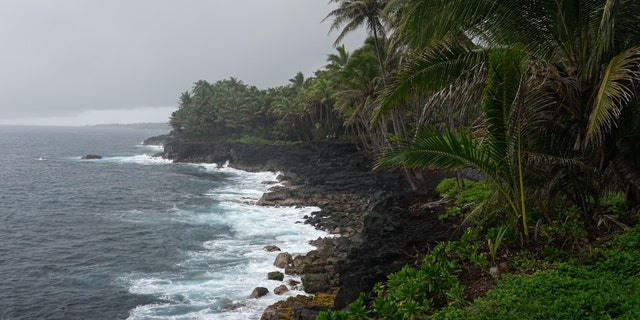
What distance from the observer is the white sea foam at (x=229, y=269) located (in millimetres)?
15547

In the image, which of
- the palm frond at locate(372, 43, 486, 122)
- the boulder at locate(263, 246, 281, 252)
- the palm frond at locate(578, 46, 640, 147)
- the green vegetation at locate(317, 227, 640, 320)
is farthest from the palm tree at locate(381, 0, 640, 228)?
the boulder at locate(263, 246, 281, 252)

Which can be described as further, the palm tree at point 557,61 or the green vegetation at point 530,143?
the palm tree at point 557,61

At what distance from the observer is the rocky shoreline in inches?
512

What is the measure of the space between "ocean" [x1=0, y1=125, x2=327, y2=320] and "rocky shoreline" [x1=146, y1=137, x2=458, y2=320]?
1444 mm

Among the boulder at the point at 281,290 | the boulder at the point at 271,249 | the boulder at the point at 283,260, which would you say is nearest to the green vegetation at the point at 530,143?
the boulder at the point at 281,290

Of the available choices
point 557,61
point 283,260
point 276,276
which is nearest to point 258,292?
point 276,276

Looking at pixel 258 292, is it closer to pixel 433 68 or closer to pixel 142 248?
pixel 142 248

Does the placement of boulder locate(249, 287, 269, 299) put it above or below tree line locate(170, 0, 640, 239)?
below

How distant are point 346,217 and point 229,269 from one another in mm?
9666

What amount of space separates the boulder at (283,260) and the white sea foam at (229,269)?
1.08 feet

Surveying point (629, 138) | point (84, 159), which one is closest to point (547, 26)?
point (629, 138)

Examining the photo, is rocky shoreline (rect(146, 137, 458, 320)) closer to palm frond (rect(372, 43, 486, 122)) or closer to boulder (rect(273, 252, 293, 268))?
boulder (rect(273, 252, 293, 268))

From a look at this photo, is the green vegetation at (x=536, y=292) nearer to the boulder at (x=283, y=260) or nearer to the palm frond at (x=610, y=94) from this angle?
the palm frond at (x=610, y=94)

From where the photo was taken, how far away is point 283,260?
1942 cm
